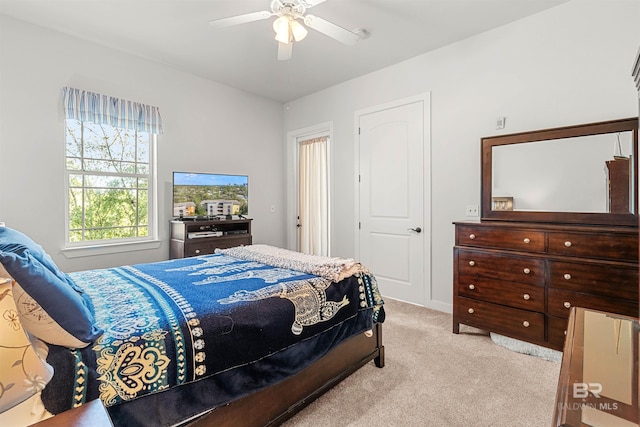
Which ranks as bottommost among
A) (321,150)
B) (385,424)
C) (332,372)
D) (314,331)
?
(385,424)

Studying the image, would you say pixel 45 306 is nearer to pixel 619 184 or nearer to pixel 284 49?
pixel 284 49

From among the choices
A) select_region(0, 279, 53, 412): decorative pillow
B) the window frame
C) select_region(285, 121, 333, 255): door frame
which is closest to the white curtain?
select_region(285, 121, 333, 255): door frame

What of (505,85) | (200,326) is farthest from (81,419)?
(505,85)

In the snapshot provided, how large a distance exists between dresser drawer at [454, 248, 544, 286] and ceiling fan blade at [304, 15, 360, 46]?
2.00 m

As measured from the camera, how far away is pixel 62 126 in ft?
9.97

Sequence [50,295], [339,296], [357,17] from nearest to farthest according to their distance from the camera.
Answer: [50,295] < [339,296] < [357,17]

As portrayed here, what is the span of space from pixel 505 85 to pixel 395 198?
1.56m

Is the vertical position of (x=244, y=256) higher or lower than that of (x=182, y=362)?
higher

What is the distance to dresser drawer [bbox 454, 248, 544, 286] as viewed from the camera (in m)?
2.35

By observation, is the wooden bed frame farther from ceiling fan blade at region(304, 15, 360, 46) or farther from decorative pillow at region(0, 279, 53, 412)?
ceiling fan blade at region(304, 15, 360, 46)

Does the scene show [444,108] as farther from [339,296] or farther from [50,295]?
[50,295]

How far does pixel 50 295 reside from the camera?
105cm

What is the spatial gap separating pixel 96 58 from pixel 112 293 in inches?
112

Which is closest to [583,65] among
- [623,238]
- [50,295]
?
[623,238]
